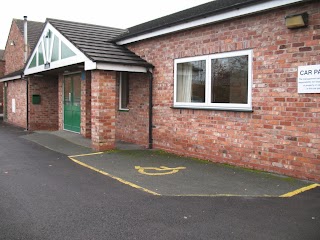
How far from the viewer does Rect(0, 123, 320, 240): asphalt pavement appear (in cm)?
396

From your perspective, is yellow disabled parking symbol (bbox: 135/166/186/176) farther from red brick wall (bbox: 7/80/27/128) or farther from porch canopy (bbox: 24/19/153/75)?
red brick wall (bbox: 7/80/27/128)

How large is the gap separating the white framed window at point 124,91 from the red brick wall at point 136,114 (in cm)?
30

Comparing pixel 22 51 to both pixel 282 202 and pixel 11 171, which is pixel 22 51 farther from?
pixel 282 202

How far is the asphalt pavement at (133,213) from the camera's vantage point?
3963 mm

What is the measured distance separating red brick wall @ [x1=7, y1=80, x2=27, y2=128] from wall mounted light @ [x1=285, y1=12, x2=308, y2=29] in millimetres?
14172

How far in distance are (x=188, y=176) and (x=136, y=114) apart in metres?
4.38

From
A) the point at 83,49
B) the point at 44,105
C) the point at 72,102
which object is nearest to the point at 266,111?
the point at 83,49

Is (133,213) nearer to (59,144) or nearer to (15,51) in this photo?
(59,144)

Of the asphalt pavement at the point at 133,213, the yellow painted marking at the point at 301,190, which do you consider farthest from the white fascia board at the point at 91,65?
the yellow painted marking at the point at 301,190

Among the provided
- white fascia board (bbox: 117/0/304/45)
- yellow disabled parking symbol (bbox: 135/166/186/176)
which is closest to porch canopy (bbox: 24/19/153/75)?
white fascia board (bbox: 117/0/304/45)

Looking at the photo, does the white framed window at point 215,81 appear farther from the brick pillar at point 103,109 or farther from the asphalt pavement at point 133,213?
the asphalt pavement at point 133,213

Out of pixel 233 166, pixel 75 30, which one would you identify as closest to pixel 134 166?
pixel 233 166

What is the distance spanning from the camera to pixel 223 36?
770 cm

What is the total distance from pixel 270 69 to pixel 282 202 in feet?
9.23
